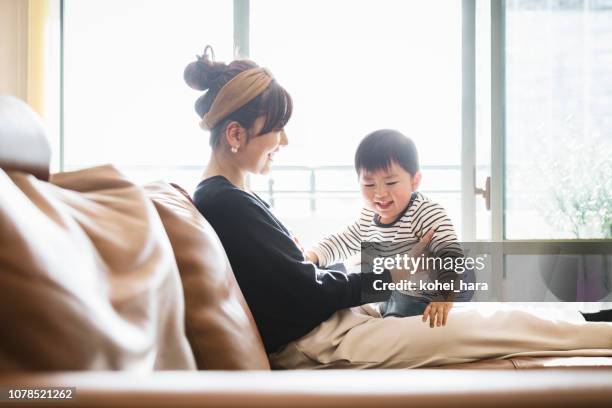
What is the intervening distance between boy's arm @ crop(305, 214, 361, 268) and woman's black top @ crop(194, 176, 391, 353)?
0.55 m

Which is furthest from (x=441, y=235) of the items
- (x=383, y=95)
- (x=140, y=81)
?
(x=140, y=81)

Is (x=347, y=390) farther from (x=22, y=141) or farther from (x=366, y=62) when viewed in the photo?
(x=366, y=62)

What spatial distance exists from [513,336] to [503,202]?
1.71 meters

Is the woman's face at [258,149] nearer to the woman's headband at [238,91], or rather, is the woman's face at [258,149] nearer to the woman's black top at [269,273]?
the woman's headband at [238,91]

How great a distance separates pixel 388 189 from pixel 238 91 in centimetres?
56

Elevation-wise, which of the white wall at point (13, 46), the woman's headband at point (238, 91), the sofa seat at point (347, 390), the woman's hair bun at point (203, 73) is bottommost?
the sofa seat at point (347, 390)

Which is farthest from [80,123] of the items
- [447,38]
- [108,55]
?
[447,38]

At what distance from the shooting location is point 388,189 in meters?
1.80

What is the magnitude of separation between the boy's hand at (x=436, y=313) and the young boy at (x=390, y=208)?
264 millimetres

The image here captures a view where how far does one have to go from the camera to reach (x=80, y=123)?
Answer: 4.13 meters

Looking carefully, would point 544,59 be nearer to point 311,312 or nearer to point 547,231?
point 547,231

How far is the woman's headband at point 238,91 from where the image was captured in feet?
4.98

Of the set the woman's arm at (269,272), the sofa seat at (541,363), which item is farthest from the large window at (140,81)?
the sofa seat at (541,363)

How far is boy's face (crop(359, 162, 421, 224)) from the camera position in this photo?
180 centimetres
